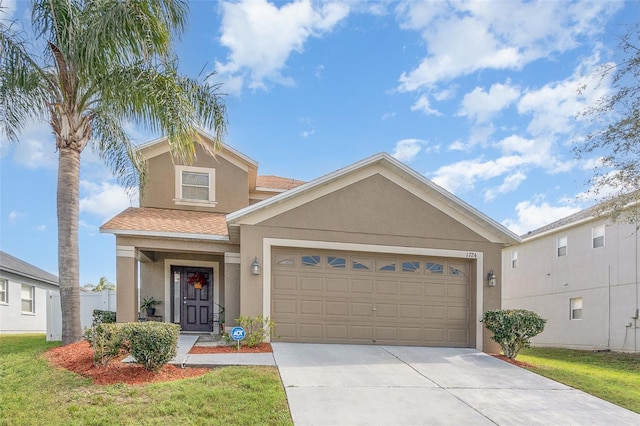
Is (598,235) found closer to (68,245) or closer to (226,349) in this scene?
(226,349)

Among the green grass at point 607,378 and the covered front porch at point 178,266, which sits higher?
the covered front porch at point 178,266

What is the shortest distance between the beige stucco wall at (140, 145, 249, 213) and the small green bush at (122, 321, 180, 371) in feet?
23.6

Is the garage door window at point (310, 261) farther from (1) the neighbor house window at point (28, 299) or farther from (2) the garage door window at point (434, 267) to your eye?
(1) the neighbor house window at point (28, 299)

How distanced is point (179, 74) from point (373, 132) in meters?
7.13

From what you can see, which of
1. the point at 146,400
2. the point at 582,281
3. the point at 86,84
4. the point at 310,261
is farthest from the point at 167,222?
the point at 582,281

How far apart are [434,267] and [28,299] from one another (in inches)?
785

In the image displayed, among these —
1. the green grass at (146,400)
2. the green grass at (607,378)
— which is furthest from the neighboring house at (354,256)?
the green grass at (146,400)

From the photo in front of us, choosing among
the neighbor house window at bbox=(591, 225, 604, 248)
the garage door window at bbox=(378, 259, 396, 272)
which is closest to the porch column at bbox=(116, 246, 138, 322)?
the garage door window at bbox=(378, 259, 396, 272)

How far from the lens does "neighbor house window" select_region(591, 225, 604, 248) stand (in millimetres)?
15747

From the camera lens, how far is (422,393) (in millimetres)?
6871

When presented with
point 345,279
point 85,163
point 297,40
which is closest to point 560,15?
point 297,40

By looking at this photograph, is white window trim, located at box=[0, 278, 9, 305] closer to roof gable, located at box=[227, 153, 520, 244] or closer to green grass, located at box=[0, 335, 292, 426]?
green grass, located at box=[0, 335, 292, 426]

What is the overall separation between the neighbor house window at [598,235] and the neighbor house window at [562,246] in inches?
59.9

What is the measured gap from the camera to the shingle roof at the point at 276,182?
1608cm
